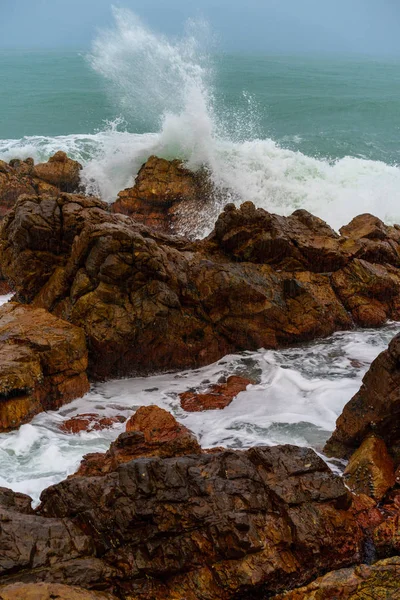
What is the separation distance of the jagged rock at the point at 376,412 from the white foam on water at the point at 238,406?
23.7 inches

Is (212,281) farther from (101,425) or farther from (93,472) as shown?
(93,472)

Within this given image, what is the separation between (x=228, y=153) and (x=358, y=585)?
20363 mm

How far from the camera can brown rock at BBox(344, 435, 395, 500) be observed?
6.51m

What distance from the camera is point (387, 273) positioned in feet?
42.4

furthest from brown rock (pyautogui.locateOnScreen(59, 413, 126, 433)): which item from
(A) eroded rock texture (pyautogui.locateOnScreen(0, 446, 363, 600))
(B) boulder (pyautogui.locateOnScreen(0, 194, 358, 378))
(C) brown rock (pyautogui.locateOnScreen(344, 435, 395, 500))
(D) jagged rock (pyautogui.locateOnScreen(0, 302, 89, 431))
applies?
Answer: (C) brown rock (pyautogui.locateOnScreen(344, 435, 395, 500))

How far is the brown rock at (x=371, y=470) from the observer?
6508 mm

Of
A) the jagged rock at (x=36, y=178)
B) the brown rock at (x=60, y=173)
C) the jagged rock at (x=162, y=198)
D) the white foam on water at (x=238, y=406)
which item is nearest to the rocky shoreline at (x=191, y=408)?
the white foam on water at (x=238, y=406)

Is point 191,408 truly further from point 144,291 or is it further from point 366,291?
point 366,291

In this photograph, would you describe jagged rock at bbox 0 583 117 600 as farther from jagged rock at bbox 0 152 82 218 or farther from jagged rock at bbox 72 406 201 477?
jagged rock at bbox 0 152 82 218

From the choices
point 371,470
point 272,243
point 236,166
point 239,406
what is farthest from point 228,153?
point 371,470

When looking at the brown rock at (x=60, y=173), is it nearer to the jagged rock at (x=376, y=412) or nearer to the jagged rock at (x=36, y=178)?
the jagged rock at (x=36, y=178)

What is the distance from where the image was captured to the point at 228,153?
2267 cm

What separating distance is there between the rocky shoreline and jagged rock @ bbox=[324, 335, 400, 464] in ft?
0.07

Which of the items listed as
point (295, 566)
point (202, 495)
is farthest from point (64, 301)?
point (295, 566)
